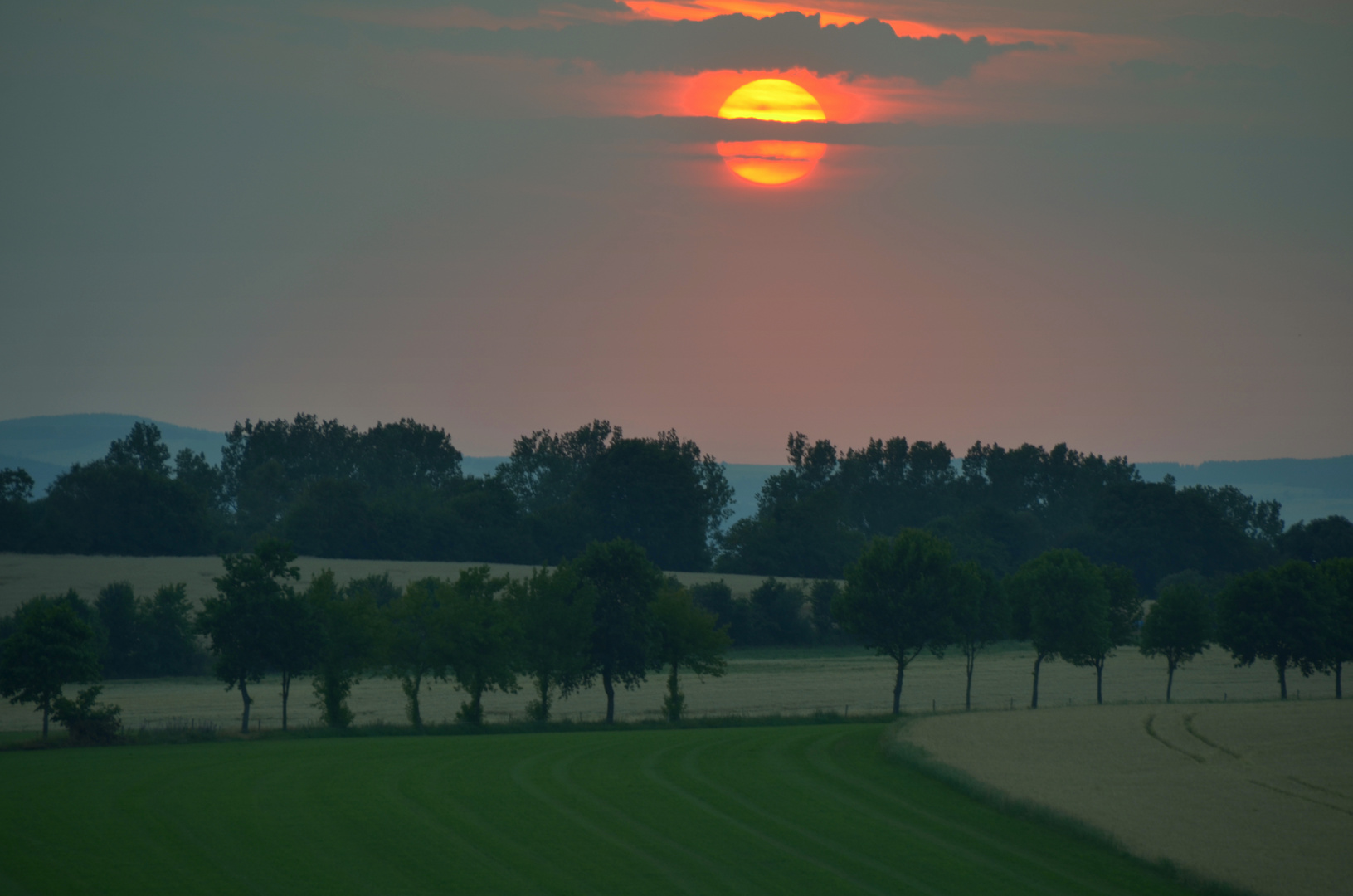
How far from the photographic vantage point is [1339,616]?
7325cm

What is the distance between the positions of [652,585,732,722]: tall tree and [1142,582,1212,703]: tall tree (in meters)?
27.9

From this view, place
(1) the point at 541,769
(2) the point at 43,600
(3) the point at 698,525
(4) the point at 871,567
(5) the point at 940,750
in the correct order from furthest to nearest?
(3) the point at 698,525 → (2) the point at 43,600 → (4) the point at 871,567 → (5) the point at 940,750 → (1) the point at 541,769

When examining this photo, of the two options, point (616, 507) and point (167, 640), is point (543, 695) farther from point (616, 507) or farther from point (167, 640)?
point (616, 507)

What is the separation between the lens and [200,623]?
54.2 metres

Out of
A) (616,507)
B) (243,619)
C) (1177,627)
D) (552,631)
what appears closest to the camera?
(243,619)

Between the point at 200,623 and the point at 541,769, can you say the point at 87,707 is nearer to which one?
the point at 200,623

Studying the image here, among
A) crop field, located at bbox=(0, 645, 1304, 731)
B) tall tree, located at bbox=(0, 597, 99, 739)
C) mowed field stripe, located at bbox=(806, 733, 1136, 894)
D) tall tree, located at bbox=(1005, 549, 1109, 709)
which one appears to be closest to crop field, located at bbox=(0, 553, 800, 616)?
crop field, located at bbox=(0, 645, 1304, 731)

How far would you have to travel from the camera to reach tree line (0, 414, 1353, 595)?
128 meters

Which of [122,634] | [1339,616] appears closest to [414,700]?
[122,634]

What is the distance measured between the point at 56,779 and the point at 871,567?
4375 centimetres

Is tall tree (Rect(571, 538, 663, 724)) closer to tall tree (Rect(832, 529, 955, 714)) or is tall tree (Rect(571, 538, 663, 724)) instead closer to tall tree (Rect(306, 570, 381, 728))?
tall tree (Rect(306, 570, 381, 728))

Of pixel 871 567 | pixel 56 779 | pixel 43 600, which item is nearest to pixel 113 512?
pixel 43 600

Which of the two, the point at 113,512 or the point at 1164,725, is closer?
the point at 1164,725

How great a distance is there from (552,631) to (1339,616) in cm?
4920
